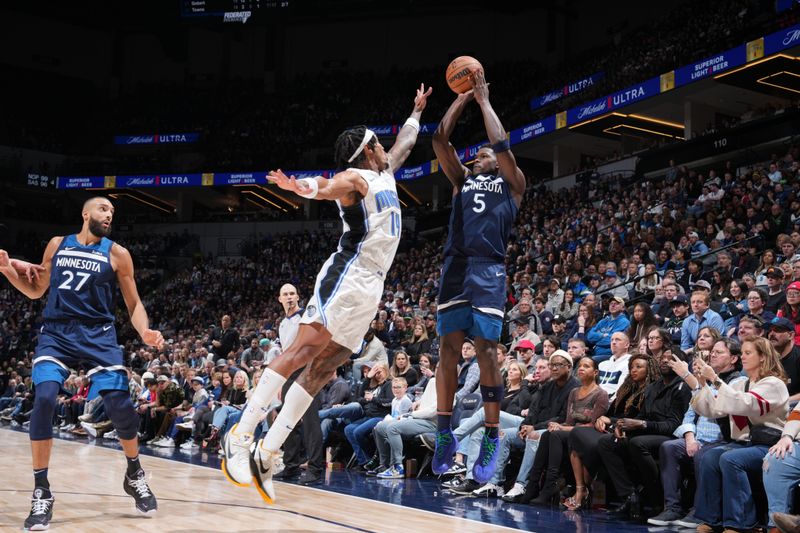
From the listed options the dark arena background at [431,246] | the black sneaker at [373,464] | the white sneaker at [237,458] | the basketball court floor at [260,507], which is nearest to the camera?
the white sneaker at [237,458]

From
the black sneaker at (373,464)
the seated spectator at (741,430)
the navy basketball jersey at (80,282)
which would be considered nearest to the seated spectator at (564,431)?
the seated spectator at (741,430)

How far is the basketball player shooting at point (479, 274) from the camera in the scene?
4727mm

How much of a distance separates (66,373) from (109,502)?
3.94 ft

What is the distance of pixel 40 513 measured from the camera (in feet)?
14.7

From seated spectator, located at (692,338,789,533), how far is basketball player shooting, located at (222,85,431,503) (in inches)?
92.4

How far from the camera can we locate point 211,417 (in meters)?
11.8

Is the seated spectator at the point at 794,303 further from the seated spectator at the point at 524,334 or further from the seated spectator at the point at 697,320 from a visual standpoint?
the seated spectator at the point at 524,334

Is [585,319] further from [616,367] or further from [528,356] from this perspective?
[616,367]

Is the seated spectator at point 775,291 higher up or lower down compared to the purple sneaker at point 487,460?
higher up

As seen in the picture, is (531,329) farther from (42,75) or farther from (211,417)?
(42,75)

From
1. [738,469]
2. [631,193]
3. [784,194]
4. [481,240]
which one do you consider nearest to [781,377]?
[738,469]

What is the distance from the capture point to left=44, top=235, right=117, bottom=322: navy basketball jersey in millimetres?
5027

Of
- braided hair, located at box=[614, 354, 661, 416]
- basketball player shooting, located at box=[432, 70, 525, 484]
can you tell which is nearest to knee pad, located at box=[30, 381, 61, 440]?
basketball player shooting, located at box=[432, 70, 525, 484]

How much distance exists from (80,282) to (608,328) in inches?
247
